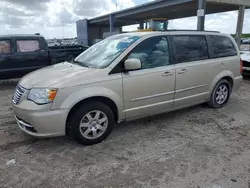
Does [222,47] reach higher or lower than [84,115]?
higher

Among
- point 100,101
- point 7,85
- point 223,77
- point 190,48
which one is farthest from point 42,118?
point 7,85

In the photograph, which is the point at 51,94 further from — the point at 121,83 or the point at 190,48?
the point at 190,48

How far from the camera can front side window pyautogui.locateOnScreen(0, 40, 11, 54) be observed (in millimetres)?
7159

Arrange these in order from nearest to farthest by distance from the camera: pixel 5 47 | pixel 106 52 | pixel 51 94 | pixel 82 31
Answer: pixel 51 94 < pixel 106 52 < pixel 5 47 < pixel 82 31

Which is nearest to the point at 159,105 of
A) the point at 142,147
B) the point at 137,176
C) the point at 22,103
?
the point at 142,147

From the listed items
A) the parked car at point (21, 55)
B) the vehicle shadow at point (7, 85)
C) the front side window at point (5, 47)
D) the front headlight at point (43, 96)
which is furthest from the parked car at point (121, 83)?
the vehicle shadow at point (7, 85)

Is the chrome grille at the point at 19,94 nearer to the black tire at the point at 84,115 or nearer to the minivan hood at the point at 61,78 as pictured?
the minivan hood at the point at 61,78

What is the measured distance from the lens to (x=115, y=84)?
3365 mm

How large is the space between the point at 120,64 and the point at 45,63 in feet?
17.6

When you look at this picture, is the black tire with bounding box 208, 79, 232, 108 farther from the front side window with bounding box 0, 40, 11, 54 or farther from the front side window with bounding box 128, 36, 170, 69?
the front side window with bounding box 0, 40, 11, 54

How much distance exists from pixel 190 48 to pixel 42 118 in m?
3.03

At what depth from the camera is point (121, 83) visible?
3422 millimetres

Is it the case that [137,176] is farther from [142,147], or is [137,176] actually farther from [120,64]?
[120,64]

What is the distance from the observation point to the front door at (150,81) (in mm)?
3559
